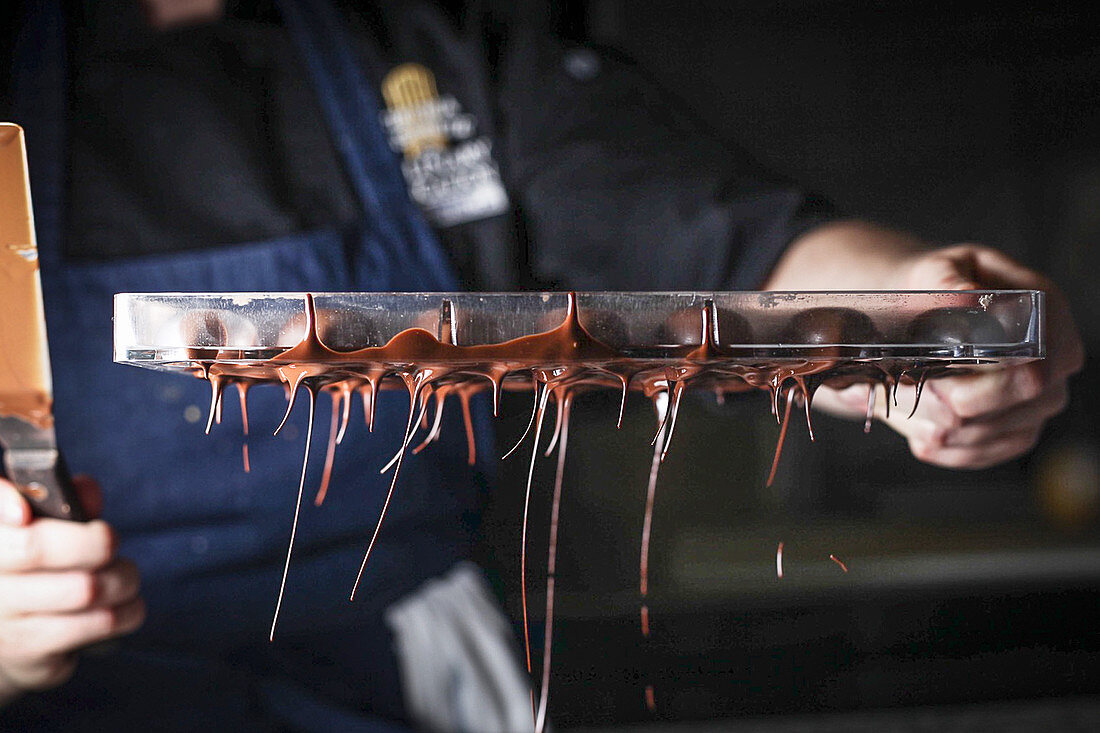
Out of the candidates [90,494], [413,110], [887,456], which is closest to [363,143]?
[413,110]

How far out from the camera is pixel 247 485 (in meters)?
0.41

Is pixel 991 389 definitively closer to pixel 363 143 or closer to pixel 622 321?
pixel 622 321

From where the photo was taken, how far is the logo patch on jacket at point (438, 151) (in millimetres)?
466

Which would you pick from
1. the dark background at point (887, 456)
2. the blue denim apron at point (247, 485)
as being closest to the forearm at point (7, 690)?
the blue denim apron at point (247, 485)

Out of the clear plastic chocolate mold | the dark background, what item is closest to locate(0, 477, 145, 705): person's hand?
the clear plastic chocolate mold

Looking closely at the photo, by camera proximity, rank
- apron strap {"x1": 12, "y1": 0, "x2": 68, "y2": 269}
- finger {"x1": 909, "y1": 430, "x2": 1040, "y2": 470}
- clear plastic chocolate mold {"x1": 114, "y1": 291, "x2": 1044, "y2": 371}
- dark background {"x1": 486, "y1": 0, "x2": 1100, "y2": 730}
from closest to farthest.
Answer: clear plastic chocolate mold {"x1": 114, "y1": 291, "x2": 1044, "y2": 371}, finger {"x1": 909, "y1": 430, "x2": 1040, "y2": 470}, apron strap {"x1": 12, "y1": 0, "x2": 68, "y2": 269}, dark background {"x1": 486, "y1": 0, "x2": 1100, "y2": 730}

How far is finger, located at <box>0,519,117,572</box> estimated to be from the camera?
226mm

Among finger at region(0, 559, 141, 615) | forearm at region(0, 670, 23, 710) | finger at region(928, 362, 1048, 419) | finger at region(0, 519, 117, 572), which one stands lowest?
forearm at region(0, 670, 23, 710)

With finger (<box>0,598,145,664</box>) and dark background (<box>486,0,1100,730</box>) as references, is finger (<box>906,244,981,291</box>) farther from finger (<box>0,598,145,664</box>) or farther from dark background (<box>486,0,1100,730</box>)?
dark background (<box>486,0,1100,730</box>)

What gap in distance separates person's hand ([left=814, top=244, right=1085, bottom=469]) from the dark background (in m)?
Answer: 0.38

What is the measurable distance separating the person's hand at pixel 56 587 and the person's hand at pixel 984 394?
233 millimetres

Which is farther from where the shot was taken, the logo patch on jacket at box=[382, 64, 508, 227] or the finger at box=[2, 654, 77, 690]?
the logo patch on jacket at box=[382, 64, 508, 227]

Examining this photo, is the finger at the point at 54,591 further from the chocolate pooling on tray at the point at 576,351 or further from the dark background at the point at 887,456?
the dark background at the point at 887,456

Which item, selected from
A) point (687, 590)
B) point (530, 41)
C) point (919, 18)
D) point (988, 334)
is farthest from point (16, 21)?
point (919, 18)
